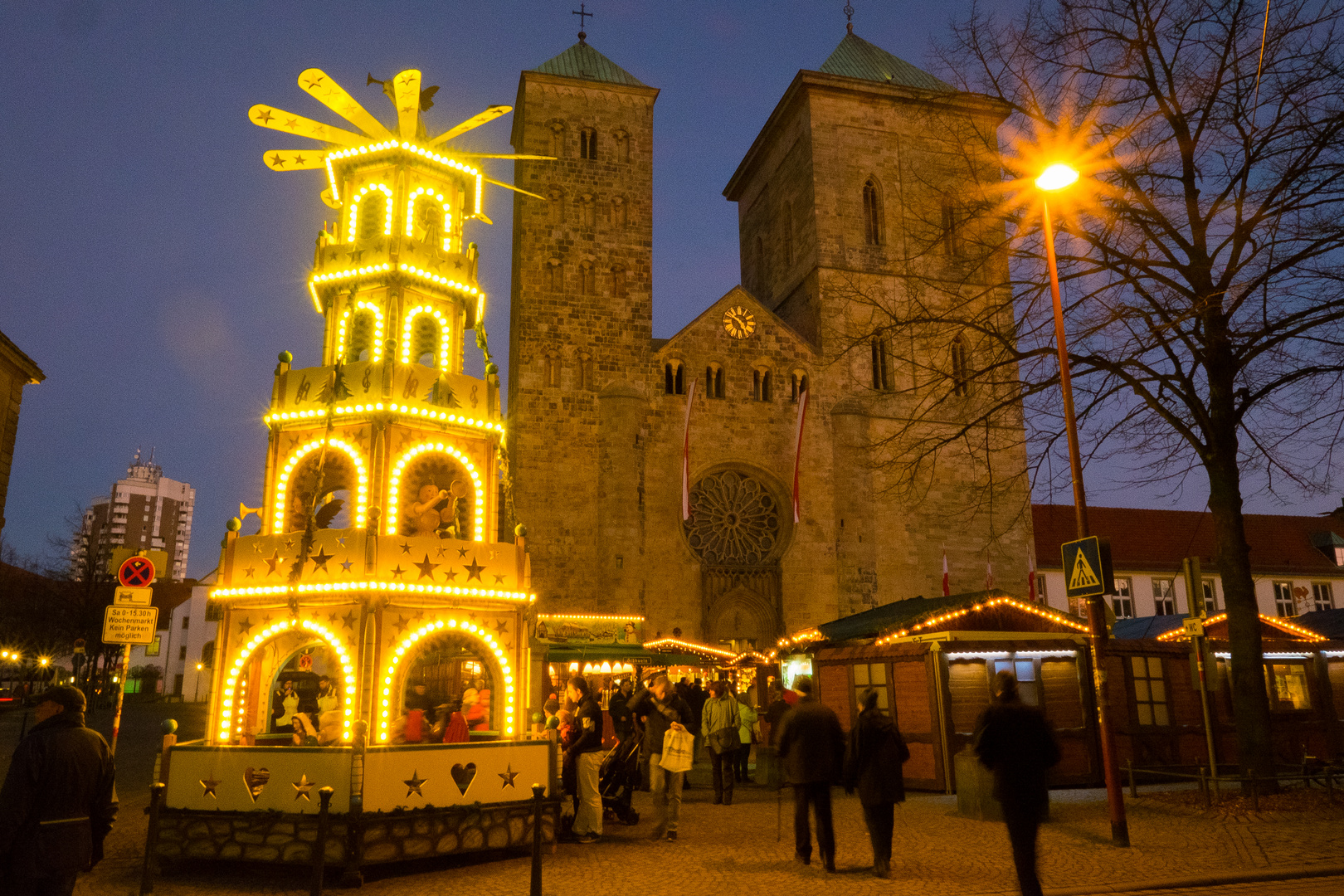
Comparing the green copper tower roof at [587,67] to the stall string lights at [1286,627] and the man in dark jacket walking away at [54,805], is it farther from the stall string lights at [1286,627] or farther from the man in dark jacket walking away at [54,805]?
the man in dark jacket walking away at [54,805]

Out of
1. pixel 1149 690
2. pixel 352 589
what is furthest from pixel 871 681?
pixel 352 589

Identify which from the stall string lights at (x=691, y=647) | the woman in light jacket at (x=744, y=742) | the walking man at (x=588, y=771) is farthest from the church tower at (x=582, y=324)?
the walking man at (x=588, y=771)

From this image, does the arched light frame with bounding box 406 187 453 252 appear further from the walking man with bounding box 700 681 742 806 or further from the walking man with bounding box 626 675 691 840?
the walking man with bounding box 700 681 742 806

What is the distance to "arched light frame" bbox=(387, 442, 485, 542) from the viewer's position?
10.4 m

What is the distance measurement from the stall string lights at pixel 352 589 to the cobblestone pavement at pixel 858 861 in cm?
259

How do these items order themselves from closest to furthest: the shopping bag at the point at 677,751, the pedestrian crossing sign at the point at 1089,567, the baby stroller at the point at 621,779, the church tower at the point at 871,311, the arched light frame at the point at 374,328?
the pedestrian crossing sign at the point at 1089,567
the shopping bag at the point at 677,751
the baby stroller at the point at 621,779
the arched light frame at the point at 374,328
the church tower at the point at 871,311

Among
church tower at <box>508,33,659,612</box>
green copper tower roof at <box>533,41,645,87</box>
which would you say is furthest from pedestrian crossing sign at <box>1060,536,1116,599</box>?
green copper tower roof at <box>533,41,645,87</box>

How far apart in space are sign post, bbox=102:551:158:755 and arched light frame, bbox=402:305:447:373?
12.1 feet

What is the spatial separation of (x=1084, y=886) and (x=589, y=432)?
22302 mm

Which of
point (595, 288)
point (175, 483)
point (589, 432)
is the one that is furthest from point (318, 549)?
point (175, 483)

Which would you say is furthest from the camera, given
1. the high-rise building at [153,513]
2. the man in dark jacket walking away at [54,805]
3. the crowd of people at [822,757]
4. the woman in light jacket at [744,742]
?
the high-rise building at [153,513]

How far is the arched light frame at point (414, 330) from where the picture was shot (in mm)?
11766

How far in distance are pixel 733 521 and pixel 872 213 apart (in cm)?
1260

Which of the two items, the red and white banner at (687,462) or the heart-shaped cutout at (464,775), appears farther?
the red and white banner at (687,462)
